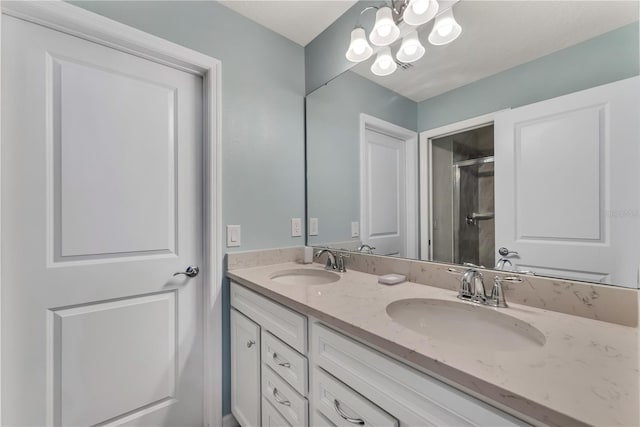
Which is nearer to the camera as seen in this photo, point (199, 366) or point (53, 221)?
point (53, 221)

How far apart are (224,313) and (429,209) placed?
1139mm

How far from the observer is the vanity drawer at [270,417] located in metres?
0.99

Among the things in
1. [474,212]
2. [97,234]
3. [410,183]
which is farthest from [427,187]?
[97,234]

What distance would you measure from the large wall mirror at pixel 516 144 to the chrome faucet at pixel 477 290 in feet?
0.33

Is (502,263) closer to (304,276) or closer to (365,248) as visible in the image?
(365,248)

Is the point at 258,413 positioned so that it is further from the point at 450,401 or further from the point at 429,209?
→ the point at 429,209

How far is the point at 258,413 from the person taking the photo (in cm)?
114

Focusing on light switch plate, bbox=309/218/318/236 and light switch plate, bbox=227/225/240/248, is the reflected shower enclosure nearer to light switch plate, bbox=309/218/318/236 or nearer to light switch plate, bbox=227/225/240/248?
light switch plate, bbox=309/218/318/236

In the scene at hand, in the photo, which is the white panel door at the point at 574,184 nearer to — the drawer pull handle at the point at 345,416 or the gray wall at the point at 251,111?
the drawer pull handle at the point at 345,416

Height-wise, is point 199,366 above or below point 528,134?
below

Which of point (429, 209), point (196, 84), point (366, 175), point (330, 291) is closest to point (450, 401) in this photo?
point (330, 291)

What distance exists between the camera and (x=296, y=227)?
5.52 feet

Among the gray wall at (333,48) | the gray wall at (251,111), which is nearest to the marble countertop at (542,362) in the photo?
the gray wall at (251,111)

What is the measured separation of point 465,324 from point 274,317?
0.67m
